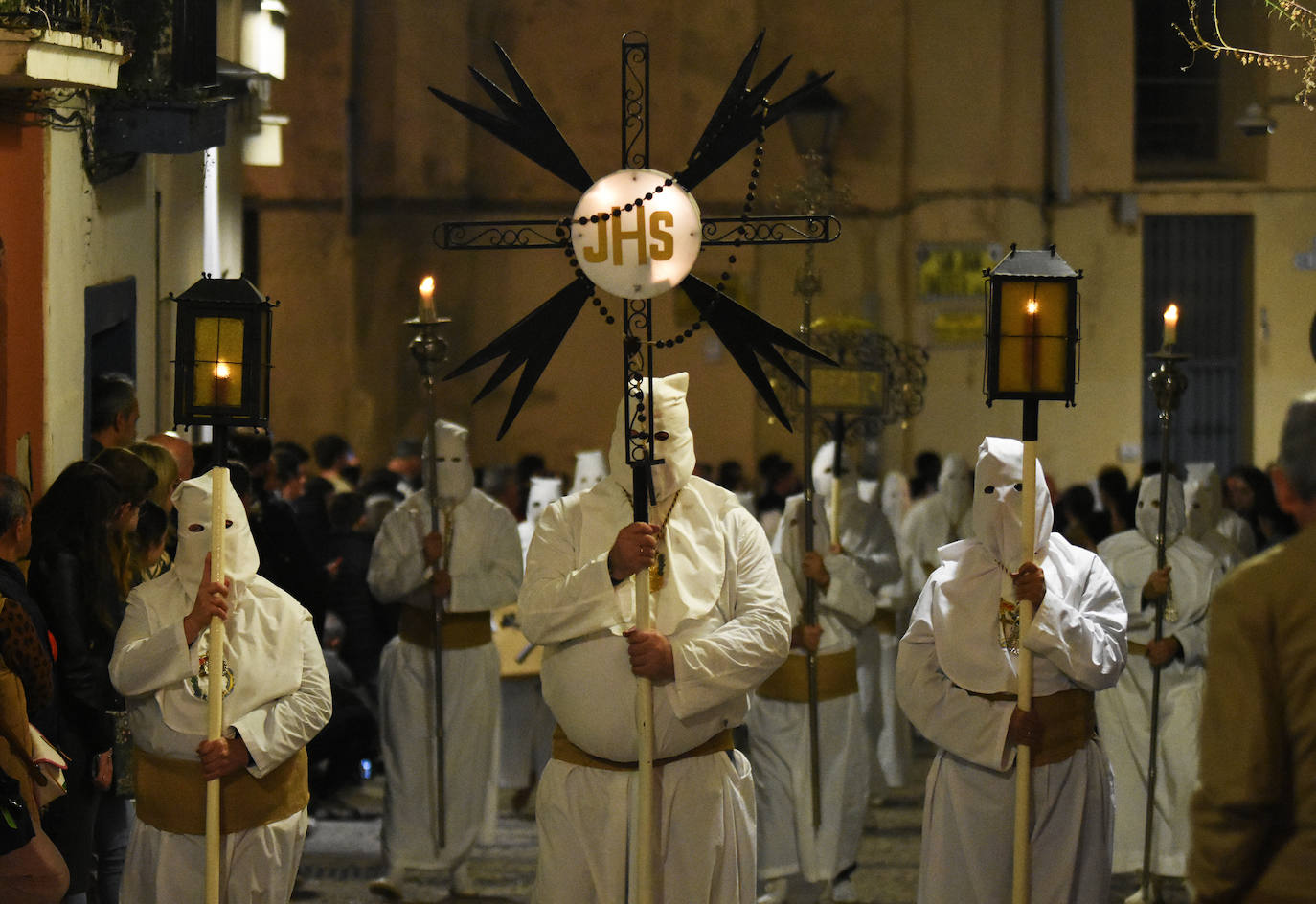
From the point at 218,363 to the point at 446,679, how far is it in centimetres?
352

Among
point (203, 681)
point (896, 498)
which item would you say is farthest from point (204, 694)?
point (896, 498)

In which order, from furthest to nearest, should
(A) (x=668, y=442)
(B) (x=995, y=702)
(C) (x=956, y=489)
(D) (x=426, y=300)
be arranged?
(C) (x=956, y=489)
(D) (x=426, y=300)
(B) (x=995, y=702)
(A) (x=668, y=442)

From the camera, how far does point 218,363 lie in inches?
263

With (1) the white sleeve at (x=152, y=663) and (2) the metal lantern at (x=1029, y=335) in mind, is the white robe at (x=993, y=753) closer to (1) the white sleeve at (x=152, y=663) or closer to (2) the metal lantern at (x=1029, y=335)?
(2) the metal lantern at (x=1029, y=335)

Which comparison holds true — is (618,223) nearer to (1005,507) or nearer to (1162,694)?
(1005,507)

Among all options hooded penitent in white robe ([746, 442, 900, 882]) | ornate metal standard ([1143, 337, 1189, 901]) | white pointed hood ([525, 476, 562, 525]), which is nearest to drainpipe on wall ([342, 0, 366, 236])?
white pointed hood ([525, 476, 562, 525])

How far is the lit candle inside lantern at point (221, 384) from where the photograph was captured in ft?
21.9

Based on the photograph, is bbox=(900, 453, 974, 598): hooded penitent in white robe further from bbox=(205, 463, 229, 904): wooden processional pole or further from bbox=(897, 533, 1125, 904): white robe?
bbox=(205, 463, 229, 904): wooden processional pole

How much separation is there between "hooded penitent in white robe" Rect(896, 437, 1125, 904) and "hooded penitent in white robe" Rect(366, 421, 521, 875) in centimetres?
306

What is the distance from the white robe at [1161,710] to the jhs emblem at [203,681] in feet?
14.6

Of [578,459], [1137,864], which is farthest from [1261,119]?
[1137,864]

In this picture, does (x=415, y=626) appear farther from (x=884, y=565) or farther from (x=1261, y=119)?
(x=1261, y=119)

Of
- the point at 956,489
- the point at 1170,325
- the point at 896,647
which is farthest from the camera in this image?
the point at 956,489

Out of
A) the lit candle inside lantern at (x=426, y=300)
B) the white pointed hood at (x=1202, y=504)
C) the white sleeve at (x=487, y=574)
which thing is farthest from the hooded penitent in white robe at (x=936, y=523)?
the lit candle inside lantern at (x=426, y=300)
